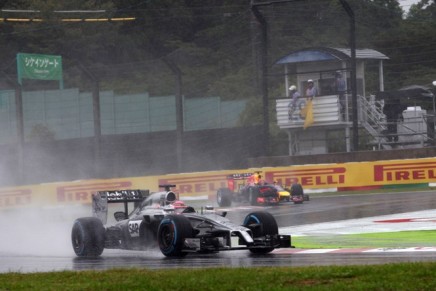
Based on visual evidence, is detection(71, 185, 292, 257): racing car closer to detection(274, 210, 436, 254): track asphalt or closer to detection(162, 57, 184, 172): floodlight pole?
detection(274, 210, 436, 254): track asphalt

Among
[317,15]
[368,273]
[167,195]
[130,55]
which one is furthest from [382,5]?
[368,273]

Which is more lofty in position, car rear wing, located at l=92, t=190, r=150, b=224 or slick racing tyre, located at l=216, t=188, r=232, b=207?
car rear wing, located at l=92, t=190, r=150, b=224

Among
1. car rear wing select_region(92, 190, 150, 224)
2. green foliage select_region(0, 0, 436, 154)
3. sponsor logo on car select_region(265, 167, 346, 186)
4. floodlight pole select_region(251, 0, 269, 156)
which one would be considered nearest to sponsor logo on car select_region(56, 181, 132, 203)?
sponsor logo on car select_region(265, 167, 346, 186)

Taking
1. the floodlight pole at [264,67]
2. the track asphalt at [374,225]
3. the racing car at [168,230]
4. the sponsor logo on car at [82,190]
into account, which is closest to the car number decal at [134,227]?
the racing car at [168,230]

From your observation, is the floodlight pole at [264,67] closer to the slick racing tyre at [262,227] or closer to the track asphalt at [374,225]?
the track asphalt at [374,225]

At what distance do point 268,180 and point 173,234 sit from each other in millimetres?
21711

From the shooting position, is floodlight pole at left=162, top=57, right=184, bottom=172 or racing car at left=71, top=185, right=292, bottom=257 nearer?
racing car at left=71, top=185, right=292, bottom=257

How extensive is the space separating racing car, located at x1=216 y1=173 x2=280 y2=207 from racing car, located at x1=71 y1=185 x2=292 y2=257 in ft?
45.0

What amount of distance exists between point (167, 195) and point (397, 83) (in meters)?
39.9

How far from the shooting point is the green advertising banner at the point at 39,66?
4416cm

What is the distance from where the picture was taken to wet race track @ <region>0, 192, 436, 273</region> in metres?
15.5

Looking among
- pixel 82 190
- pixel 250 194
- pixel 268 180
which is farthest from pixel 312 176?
pixel 82 190

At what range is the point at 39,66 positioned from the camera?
45219 mm

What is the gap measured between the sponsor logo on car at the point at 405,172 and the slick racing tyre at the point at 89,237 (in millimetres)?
19022
